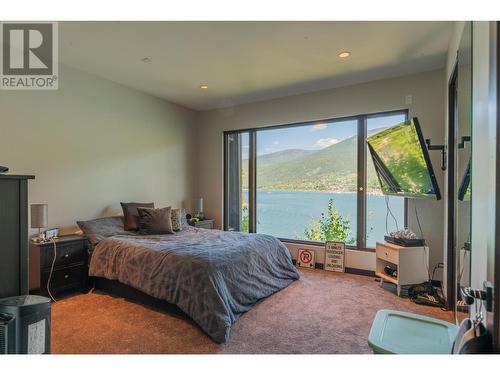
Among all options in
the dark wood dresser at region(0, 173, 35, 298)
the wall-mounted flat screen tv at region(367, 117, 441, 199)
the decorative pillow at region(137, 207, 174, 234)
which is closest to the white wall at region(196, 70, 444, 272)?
the wall-mounted flat screen tv at region(367, 117, 441, 199)

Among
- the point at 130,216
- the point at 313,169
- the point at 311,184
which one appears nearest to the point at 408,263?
the point at 311,184

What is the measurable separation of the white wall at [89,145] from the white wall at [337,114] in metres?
0.63

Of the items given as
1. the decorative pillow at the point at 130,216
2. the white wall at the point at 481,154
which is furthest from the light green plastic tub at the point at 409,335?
the decorative pillow at the point at 130,216

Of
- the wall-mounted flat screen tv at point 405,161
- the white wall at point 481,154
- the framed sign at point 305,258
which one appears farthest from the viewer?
the framed sign at point 305,258

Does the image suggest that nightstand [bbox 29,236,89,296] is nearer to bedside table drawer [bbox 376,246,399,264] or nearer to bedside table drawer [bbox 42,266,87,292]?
bedside table drawer [bbox 42,266,87,292]

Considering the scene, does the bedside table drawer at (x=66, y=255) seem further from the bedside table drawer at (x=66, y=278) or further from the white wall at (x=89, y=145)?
the white wall at (x=89, y=145)

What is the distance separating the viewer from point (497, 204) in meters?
0.86

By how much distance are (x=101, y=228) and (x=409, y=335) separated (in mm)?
3456

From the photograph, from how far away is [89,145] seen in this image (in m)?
3.75

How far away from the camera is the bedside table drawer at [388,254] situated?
3240 millimetres

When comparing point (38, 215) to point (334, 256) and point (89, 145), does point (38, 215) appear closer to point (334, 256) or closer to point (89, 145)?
point (89, 145)

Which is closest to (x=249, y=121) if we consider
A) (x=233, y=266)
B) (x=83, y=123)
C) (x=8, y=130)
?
(x=83, y=123)

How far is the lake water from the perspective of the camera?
3.97 meters

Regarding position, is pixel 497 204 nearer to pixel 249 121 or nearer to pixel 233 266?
pixel 233 266
